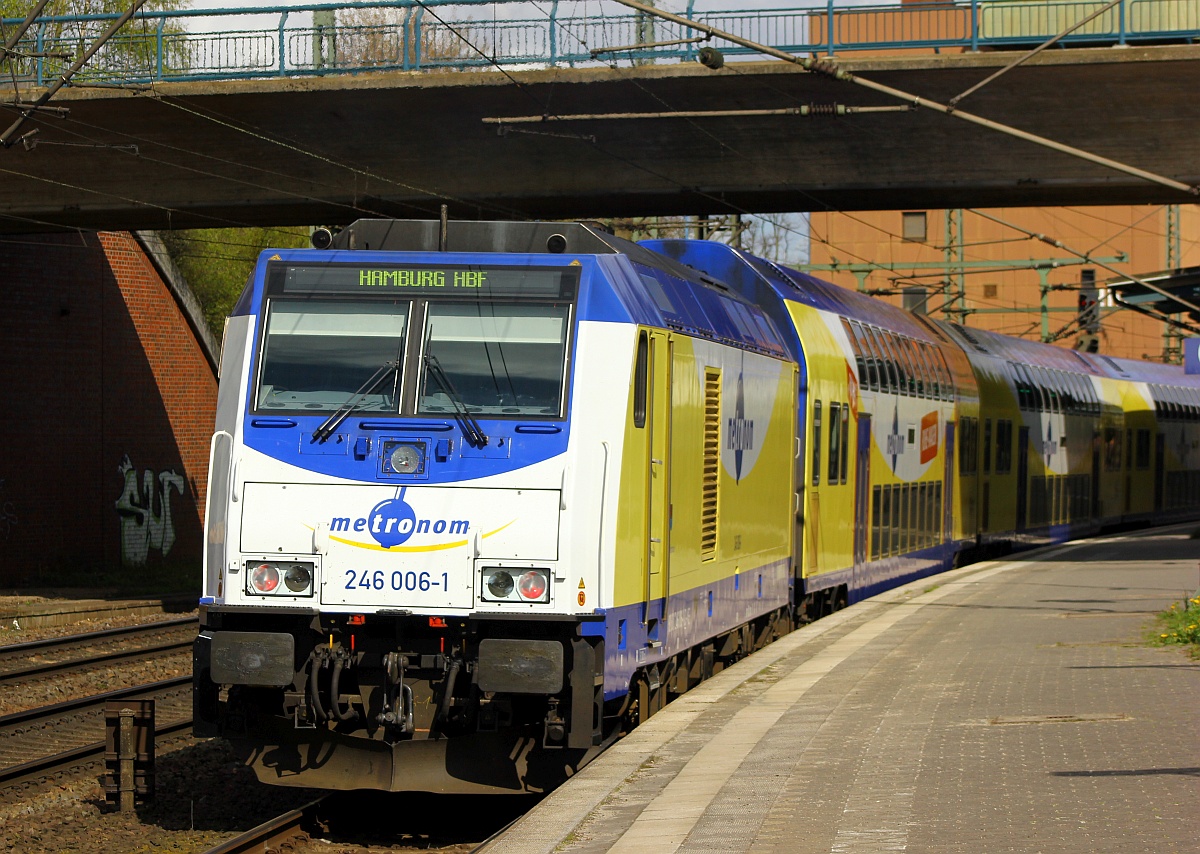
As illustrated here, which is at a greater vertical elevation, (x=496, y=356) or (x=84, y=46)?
(x=84, y=46)

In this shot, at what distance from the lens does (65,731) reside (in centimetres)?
1316

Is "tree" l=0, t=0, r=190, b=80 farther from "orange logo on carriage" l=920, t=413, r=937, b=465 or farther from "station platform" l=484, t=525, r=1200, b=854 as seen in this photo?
"station platform" l=484, t=525, r=1200, b=854

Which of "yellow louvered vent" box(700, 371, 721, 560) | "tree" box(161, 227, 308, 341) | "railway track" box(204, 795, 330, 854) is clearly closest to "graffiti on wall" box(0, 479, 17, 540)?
"tree" box(161, 227, 308, 341)

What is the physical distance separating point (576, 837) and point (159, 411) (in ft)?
78.9

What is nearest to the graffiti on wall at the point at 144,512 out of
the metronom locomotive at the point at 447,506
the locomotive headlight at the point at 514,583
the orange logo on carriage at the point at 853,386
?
the orange logo on carriage at the point at 853,386

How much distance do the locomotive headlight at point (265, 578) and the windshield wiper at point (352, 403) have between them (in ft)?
2.49

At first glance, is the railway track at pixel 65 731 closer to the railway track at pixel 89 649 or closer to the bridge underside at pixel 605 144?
the railway track at pixel 89 649

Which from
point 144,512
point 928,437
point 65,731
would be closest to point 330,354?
point 65,731

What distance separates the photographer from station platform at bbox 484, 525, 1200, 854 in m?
6.75

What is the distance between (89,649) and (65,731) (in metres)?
5.40

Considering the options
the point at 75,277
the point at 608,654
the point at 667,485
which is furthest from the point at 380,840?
the point at 75,277

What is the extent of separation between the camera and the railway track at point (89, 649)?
16234 millimetres

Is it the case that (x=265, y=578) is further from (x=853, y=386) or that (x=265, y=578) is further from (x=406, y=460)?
(x=853, y=386)

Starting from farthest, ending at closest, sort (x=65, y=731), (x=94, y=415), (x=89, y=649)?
(x=94, y=415)
(x=89, y=649)
(x=65, y=731)
